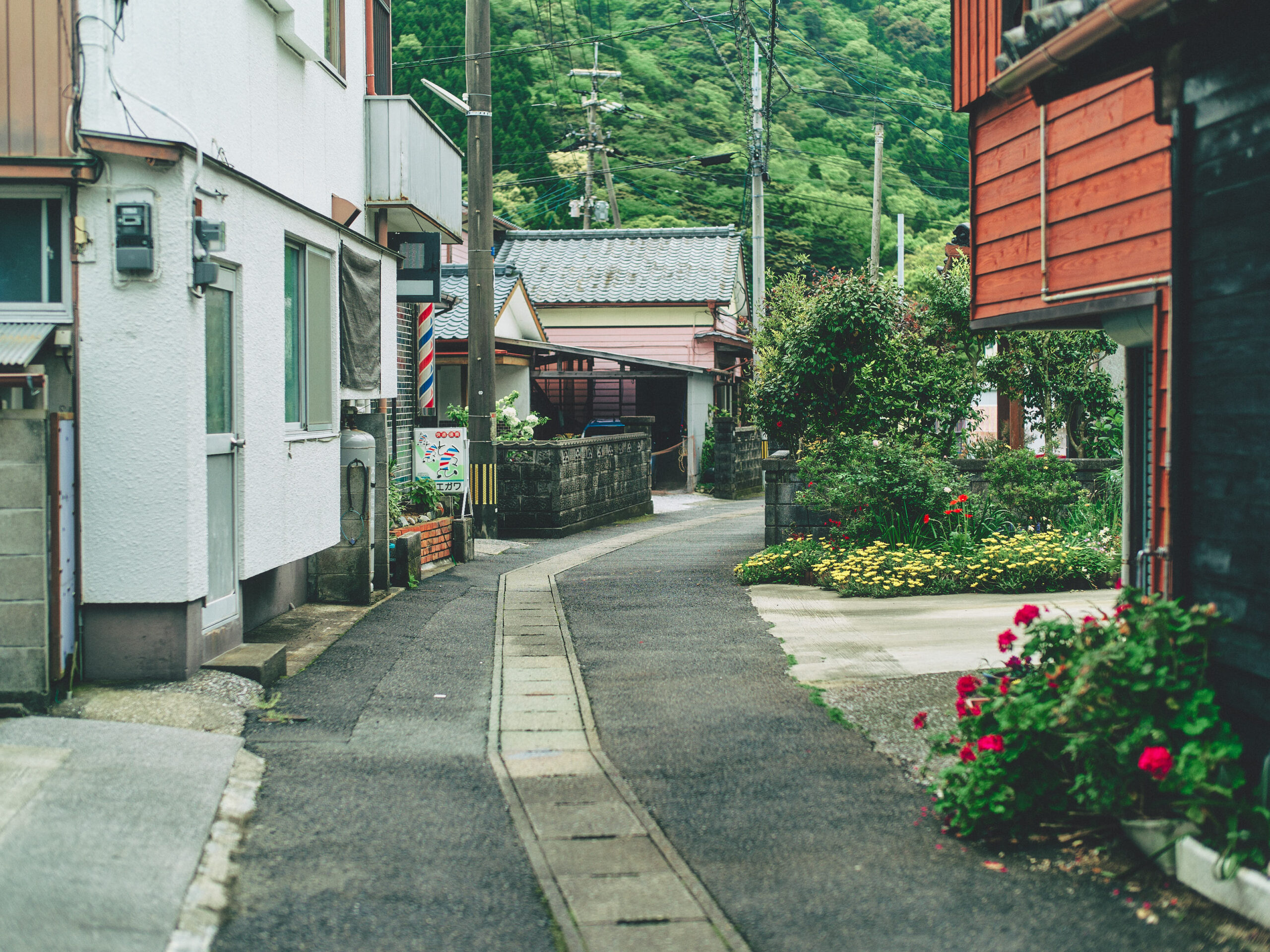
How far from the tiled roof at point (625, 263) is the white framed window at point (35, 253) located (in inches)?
942

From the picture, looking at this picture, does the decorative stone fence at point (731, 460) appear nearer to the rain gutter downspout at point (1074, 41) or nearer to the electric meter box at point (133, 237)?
the electric meter box at point (133, 237)

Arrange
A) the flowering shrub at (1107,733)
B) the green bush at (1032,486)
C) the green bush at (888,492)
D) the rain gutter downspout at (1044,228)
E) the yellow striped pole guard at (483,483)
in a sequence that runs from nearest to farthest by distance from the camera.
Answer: the flowering shrub at (1107,733) < the rain gutter downspout at (1044,228) < the green bush at (888,492) < the green bush at (1032,486) < the yellow striped pole guard at (483,483)

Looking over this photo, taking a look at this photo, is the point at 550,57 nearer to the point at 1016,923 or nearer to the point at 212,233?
the point at 212,233

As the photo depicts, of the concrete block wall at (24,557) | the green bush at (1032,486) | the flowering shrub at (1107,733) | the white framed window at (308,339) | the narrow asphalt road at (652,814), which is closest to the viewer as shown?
the narrow asphalt road at (652,814)

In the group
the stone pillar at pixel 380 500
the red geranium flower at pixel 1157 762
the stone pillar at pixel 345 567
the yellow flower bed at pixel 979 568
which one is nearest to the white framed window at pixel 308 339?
the stone pillar at pixel 345 567

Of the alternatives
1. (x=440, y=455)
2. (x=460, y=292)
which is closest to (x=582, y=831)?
(x=440, y=455)

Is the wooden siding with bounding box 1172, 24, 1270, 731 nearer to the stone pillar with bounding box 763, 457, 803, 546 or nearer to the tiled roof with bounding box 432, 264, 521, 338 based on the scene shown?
the stone pillar with bounding box 763, 457, 803, 546

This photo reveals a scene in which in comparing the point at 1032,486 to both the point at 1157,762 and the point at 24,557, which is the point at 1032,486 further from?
the point at 24,557

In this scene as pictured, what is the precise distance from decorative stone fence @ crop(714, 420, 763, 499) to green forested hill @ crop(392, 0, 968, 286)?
1655cm

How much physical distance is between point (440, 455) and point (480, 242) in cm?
312

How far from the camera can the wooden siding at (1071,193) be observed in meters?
6.72

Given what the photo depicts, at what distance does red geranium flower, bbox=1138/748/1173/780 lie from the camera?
154 inches

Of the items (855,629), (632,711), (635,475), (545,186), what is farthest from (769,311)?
(545,186)

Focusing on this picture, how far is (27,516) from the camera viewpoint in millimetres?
5711
